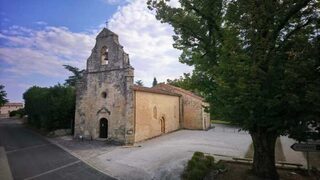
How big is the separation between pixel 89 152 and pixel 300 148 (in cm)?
1646

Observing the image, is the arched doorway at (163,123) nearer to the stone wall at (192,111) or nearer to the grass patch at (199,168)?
the stone wall at (192,111)

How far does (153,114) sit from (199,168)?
54.1ft

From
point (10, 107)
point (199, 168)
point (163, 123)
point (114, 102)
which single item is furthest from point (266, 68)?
point (10, 107)

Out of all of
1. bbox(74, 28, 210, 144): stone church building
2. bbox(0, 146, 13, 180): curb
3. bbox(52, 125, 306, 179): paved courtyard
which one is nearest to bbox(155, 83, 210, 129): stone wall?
bbox(74, 28, 210, 144): stone church building

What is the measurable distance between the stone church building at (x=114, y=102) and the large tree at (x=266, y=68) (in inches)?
508

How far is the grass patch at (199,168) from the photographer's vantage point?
13.6m

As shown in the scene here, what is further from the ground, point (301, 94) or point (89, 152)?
point (301, 94)

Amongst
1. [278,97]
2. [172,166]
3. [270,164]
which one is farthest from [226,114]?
[172,166]

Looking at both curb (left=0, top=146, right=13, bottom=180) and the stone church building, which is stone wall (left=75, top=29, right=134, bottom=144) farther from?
curb (left=0, top=146, right=13, bottom=180)

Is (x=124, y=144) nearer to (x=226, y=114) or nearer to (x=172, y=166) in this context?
(x=172, y=166)

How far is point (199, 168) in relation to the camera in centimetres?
1416

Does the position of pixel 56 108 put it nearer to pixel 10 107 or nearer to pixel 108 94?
pixel 108 94

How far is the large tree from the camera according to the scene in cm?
1036

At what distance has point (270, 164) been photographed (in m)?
13.0
